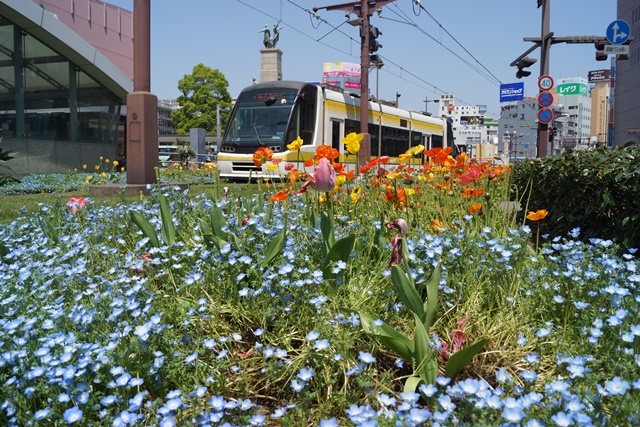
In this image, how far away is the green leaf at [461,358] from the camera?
1.91 m

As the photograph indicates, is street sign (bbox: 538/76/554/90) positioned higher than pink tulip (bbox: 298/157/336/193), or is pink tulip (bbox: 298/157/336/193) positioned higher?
street sign (bbox: 538/76/554/90)

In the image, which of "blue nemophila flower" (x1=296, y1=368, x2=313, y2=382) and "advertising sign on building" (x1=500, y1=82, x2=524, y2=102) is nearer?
"blue nemophila flower" (x1=296, y1=368, x2=313, y2=382)

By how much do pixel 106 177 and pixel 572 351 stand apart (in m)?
12.8

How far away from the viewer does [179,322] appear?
242cm

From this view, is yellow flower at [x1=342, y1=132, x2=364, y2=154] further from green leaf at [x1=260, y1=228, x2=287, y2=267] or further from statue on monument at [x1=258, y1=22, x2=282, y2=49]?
statue on monument at [x1=258, y1=22, x2=282, y2=49]

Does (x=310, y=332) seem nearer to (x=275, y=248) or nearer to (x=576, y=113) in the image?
(x=275, y=248)

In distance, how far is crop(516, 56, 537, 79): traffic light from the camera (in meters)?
16.7

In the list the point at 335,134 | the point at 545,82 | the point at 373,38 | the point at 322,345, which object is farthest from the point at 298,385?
the point at 373,38

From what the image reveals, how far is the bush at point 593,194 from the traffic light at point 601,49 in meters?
13.0

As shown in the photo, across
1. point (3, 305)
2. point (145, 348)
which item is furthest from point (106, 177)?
point (145, 348)

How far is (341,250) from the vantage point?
2.66 metres

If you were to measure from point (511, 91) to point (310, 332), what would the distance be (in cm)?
3510

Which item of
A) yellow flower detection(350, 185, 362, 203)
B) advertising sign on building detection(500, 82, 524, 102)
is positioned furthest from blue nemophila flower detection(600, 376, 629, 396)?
advertising sign on building detection(500, 82, 524, 102)

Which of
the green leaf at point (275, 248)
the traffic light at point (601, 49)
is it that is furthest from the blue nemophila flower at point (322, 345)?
the traffic light at point (601, 49)
